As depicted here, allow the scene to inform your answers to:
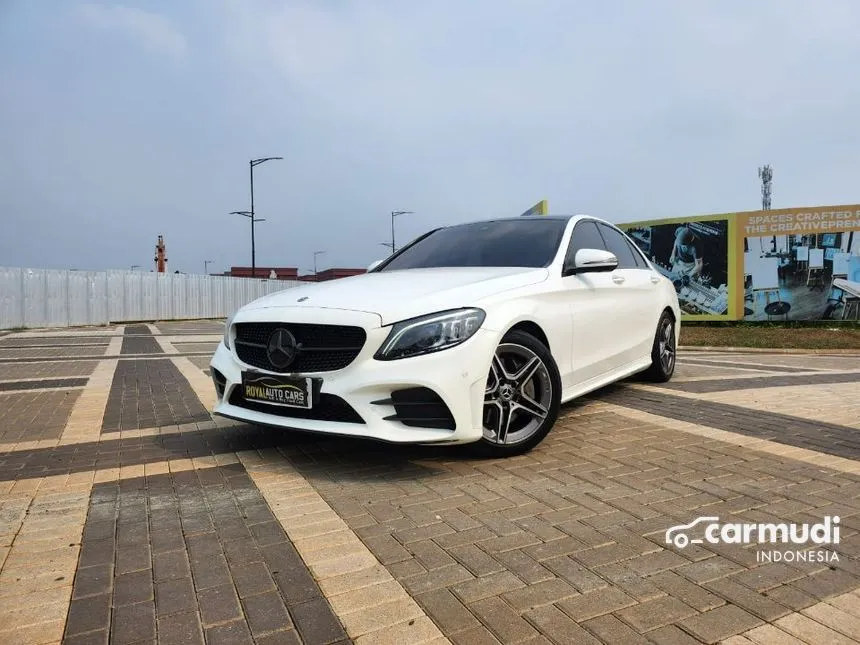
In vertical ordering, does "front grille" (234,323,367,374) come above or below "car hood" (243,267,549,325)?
below

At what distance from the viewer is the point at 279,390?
349 cm

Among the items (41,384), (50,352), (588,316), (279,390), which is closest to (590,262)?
(588,316)

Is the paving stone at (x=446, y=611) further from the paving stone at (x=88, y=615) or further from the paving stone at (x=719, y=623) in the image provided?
the paving stone at (x=88, y=615)

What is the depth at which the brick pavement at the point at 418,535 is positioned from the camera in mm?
1929

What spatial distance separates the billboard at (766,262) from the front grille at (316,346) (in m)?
17.1

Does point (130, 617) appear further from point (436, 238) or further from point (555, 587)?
point (436, 238)

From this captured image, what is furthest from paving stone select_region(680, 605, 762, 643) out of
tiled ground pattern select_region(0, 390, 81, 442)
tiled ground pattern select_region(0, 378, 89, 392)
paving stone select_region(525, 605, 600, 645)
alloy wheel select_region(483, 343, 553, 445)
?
tiled ground pattern select_region(0, 378, 89, 392)

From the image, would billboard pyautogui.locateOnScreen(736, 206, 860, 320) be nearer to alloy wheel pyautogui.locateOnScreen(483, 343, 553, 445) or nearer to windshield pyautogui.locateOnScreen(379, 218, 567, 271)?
windshield pyautogui.locateOnScreen(379, 218, 567, 271)

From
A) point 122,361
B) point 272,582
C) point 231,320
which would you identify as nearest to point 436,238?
point 231,320

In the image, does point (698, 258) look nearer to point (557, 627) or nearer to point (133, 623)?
point (557, 627)

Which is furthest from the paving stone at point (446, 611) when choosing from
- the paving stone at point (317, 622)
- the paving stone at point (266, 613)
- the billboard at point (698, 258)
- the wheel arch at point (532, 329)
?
the billboard at point (698, 258)

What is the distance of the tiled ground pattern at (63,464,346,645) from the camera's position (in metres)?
1.90

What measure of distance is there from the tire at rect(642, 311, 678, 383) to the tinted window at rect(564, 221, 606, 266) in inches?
→ 55.3

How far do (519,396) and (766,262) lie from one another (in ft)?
63.8
